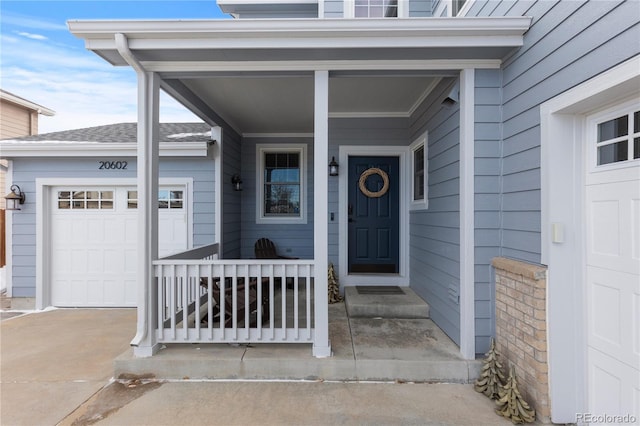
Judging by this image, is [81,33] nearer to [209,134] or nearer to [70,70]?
[209,134]

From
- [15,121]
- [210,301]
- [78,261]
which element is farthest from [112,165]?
[15,121]

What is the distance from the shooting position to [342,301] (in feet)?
13.9

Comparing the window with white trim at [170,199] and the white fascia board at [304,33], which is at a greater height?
the white fascia board at [304,33]

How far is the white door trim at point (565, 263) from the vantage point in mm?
2025

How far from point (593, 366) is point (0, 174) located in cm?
1197

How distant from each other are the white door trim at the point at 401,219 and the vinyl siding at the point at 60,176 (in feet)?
6.37

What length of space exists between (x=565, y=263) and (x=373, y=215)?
2.70 m

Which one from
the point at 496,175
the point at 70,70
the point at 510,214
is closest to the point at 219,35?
the point at 496,175

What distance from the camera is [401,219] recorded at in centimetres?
448

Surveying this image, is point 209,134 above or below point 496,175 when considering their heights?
above

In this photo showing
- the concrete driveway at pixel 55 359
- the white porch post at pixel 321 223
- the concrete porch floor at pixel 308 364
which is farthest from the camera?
the white porch post at pixel 321 223

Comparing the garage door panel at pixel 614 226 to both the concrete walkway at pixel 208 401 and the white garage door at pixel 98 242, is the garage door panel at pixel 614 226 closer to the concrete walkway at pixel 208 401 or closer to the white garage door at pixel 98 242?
the concrete walkway at pixel 208 401

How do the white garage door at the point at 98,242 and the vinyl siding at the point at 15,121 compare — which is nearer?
the white garage door at the point at 98,242
